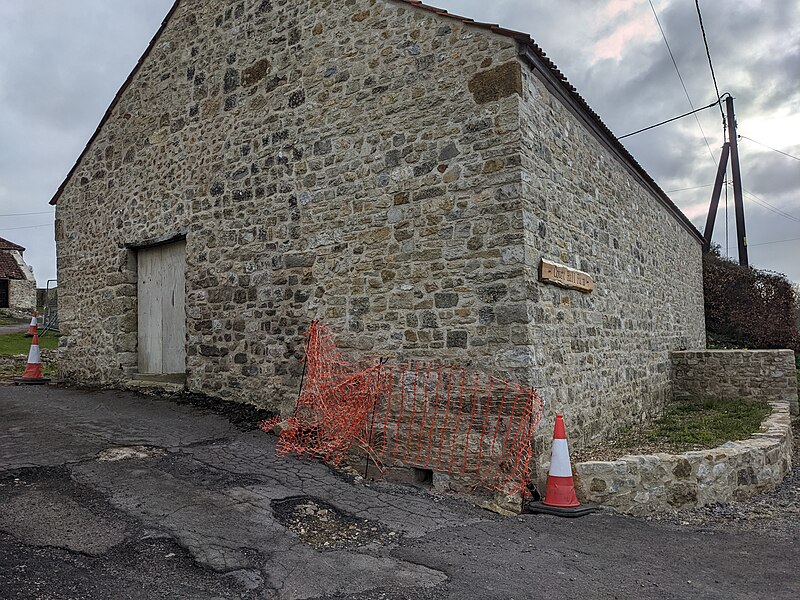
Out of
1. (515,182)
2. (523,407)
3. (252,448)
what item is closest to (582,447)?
(523,407)

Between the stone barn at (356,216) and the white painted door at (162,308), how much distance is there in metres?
0.05

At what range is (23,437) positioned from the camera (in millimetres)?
6707

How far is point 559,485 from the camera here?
567 centimetres

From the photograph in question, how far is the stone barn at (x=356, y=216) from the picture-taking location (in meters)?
6.38

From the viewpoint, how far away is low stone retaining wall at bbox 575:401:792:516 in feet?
18.8

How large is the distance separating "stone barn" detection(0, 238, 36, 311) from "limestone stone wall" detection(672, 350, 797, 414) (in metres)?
31.4

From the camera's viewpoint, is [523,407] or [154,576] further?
[523,407]

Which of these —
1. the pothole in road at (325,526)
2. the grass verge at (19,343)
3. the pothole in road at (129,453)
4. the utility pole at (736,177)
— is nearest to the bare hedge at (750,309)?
the utility pole at (736,177)

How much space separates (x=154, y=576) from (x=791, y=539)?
4888 millimetres

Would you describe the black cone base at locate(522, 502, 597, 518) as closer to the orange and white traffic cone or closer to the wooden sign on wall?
the orange and white traffic cone

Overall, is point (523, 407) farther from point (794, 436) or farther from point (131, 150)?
point (131, 150)

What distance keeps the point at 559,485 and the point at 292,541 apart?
2568 mm

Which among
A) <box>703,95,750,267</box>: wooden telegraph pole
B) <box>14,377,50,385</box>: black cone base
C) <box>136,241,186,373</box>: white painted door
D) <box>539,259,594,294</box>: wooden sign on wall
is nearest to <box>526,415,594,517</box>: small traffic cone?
<box>539,259,594,294</box>: wooden sign on wall

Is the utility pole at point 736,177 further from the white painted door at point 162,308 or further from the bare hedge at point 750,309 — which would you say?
the white painted door at point 162,308
